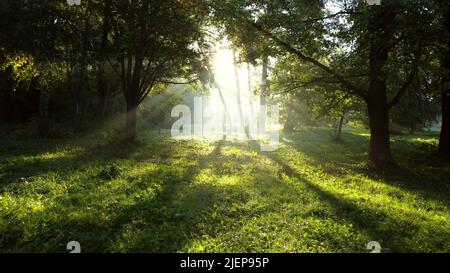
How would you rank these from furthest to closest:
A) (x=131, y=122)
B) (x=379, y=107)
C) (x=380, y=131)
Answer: (x=131, y=122), (x=380, y=131), (x=379, y=107)

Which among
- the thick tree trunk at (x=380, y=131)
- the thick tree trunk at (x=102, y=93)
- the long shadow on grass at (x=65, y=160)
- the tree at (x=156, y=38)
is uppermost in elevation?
the tree at (x=156, y=38)

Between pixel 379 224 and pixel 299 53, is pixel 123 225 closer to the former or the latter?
pixel 379 224

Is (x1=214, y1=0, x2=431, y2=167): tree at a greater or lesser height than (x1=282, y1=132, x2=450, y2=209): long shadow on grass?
greater

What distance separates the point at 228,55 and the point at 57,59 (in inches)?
474

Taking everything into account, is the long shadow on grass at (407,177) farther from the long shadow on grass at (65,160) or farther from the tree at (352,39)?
the long shadow on grass at (65,160)

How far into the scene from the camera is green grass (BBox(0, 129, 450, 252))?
24.3 ft

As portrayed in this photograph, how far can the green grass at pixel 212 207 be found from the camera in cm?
740

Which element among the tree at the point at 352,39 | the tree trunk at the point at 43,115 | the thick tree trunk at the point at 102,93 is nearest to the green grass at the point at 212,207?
the tree at the point at 352,39

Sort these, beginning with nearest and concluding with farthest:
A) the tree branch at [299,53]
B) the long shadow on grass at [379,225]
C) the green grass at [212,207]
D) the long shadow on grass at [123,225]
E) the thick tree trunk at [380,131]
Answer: the long shadow on grass at [123,225] < the green grass at [212,207] < the long shadow on grass at [379,225] < the tree branch at [299,53] < the thick tree trunk at [380,131]

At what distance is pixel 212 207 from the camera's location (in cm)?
967

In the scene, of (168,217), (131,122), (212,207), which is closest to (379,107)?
(212,207)

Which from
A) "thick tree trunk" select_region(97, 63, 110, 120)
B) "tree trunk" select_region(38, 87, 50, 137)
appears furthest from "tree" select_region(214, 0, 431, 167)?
"thick tree trunk" select_region(97, 63, 110, 120)

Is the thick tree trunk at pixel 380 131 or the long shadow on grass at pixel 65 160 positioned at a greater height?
the thick tree trunk at pixel 380 131

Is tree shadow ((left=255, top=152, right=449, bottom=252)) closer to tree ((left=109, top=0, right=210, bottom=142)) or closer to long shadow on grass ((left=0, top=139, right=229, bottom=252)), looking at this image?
long shadow on grass ((left=0, top=139, right=229, bottom=252))
